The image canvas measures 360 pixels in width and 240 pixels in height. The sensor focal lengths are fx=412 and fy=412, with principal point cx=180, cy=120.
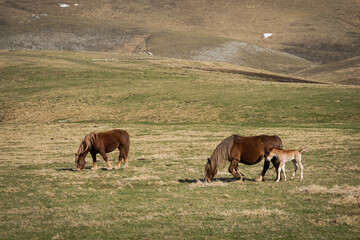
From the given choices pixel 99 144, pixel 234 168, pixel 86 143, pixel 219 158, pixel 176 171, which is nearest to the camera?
pixel 219 158

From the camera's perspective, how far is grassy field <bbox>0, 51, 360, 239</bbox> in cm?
1116

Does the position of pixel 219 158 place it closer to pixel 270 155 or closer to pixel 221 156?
pixel 221 156

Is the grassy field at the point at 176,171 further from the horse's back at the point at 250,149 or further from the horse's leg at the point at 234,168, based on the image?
the horse's back at the point at 250,149

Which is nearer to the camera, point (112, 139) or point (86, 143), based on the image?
point (86, 143)

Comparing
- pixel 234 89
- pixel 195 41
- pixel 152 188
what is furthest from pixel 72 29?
pixel 152 188

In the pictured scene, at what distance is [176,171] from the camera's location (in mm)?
20656

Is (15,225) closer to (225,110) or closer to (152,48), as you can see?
(225,110)

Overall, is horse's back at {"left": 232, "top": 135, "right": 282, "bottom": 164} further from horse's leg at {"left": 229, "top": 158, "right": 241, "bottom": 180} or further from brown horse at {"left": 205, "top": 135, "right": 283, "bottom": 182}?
horse's leg at {"left": 229, "top": 158, "right": 241, "bottom": 180}

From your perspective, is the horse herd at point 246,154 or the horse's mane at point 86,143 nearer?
the horse herd at point 246,154

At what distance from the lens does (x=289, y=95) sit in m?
61.4

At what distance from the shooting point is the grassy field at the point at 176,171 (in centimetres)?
1116

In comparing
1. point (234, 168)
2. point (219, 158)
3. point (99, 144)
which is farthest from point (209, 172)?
point (99, 144)

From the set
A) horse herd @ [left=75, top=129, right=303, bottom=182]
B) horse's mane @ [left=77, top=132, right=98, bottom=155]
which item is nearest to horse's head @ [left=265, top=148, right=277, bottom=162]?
horse herd @ [left=75, top=129, right=303, bottom=182]

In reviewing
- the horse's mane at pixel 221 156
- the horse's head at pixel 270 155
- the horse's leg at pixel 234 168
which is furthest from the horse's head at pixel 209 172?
the horse's head at pixel 270 155
